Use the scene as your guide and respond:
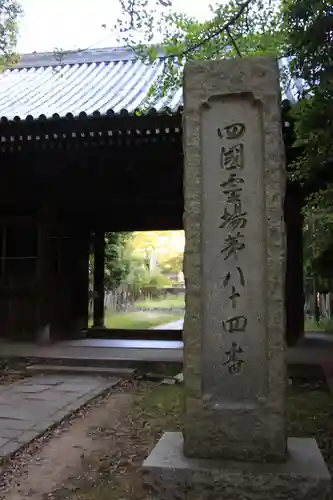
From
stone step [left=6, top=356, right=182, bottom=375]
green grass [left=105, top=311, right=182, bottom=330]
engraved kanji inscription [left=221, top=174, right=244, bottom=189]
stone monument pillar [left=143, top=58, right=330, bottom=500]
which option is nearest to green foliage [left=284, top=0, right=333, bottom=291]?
stone monument pillar [left=143, top=58, right=330, bottom=500]

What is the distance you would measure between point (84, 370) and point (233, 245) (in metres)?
4.41

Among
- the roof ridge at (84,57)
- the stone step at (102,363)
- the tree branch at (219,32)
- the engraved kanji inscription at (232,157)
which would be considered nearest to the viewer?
the engraved kanji inscription at (232,157)

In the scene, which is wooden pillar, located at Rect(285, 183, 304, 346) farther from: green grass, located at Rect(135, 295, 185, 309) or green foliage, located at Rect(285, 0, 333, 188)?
green grass, located at Rect(135, 295, 185, 309)

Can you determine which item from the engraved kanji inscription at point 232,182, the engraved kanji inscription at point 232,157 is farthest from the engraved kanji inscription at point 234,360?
the engraved kanji inscription at point 232,157

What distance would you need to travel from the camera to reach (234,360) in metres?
2.74

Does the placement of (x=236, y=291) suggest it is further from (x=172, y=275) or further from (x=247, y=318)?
(x=172, y=275)

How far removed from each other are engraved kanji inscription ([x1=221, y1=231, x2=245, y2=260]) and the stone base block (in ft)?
3.82

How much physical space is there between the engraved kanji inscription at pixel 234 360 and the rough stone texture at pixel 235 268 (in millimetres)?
20

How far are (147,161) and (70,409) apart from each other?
401cm

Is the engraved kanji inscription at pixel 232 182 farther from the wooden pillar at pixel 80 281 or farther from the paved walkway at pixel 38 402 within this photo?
the wooden pillar at pixel 80 281

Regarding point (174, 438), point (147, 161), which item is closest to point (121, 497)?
point (174, 438)

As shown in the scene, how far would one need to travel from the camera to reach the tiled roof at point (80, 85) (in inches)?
306

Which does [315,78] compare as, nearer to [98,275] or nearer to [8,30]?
[8,30]

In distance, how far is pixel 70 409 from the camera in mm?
4734
